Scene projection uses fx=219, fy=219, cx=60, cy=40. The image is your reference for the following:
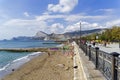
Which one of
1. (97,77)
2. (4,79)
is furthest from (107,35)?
(97,77)

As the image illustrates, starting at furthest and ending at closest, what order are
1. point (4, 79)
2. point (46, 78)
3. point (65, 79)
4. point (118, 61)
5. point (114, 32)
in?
1. point (114, 32)
2. point (4, 79)
3. point (46, 78)
4. point (65, 79)
5. point (118, 61)

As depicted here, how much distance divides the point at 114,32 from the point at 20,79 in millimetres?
68634

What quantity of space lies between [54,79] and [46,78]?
→ 3.66 feet

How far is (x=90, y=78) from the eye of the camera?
788cm

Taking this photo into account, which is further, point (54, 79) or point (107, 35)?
point (107, 35)

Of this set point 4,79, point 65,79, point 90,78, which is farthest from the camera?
point 4,79

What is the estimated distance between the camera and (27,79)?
51.3ft

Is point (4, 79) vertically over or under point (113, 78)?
under

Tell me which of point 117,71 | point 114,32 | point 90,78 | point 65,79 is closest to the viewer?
point 117,71

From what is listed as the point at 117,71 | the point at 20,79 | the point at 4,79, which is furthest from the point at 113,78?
the point at 4,79

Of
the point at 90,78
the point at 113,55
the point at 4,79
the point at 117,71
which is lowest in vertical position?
the point at 4,79

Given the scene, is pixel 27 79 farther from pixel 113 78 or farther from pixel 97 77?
pixel 113 78

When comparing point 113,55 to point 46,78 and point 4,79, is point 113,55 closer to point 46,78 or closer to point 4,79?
point 46,78

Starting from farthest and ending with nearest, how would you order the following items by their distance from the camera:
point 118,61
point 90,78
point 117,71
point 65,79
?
point 65,79
point 90,78
point 117,71
point 118,61
